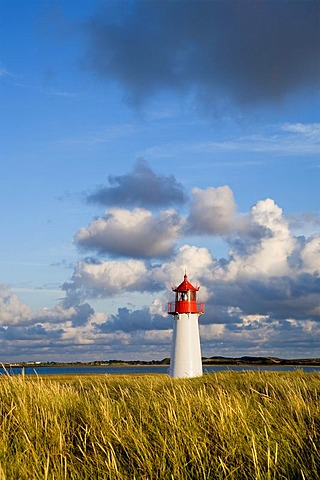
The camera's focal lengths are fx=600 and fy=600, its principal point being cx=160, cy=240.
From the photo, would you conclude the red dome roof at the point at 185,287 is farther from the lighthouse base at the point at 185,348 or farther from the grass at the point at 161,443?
the grass at the point at 161,443

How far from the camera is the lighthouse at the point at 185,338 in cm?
2536

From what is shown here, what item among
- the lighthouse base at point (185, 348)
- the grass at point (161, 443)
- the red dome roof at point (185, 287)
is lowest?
the grass at point (161, 443)

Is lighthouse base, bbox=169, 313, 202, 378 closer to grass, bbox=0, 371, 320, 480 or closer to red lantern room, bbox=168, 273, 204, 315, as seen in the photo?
red lantern room, bbox=168, 273, 204, 315

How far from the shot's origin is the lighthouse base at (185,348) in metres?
25.3

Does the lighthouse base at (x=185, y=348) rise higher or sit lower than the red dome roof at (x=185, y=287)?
lower

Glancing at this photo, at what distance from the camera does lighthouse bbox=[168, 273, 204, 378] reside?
25.4m

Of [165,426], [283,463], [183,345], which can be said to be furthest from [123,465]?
[183,345]

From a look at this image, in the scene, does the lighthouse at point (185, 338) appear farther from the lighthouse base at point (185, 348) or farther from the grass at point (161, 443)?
the grass at point (161, 443)

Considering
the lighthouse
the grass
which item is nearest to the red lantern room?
the lighthouse

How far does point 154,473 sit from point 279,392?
262 inches

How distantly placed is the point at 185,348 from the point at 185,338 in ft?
1.39

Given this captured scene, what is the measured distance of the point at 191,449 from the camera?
21.1 feet

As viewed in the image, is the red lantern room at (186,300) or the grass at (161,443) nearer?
the grass at (161,443)

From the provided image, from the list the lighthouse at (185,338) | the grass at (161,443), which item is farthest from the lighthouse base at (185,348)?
the grass at (161,443)
